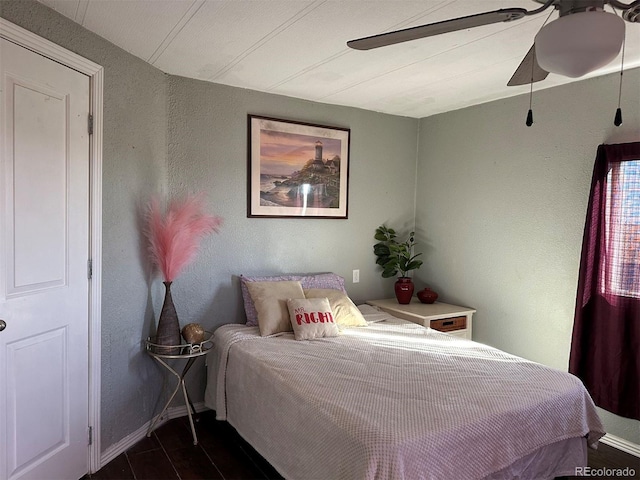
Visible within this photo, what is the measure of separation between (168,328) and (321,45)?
1.80 metres

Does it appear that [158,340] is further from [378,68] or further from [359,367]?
[378,68]

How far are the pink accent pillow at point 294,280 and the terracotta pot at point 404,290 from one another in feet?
1.58

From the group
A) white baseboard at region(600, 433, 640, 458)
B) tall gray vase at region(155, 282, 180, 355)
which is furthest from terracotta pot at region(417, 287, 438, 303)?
tall gray vase at region(155, 282, 180, 355)

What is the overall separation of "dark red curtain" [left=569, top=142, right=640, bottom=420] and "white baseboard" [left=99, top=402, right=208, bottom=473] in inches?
99.3

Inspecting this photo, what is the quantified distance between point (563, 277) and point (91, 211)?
2860 mm

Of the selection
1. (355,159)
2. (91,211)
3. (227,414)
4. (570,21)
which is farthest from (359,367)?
(355,159)

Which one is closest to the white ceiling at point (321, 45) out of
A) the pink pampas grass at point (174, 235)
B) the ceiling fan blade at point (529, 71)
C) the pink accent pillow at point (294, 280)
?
the ceiling fan blade at point (529, 71)

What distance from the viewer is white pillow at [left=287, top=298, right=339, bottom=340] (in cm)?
279

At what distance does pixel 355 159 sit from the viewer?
373cm

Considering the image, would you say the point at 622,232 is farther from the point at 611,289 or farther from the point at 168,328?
the point at 168,328

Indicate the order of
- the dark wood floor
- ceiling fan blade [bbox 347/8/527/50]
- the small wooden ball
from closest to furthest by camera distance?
ceiling fan blade [bbox 347/8/527/50], the dark wood floor, the small wooden ball

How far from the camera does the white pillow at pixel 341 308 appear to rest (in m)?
3.09

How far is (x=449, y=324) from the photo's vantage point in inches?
135

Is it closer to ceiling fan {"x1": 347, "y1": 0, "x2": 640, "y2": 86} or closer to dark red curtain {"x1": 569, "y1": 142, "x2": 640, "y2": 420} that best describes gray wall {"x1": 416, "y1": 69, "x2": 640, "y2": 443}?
dark red curtain {"x1": 569, "y1": 142, "x2": 640, "y2": 420}
